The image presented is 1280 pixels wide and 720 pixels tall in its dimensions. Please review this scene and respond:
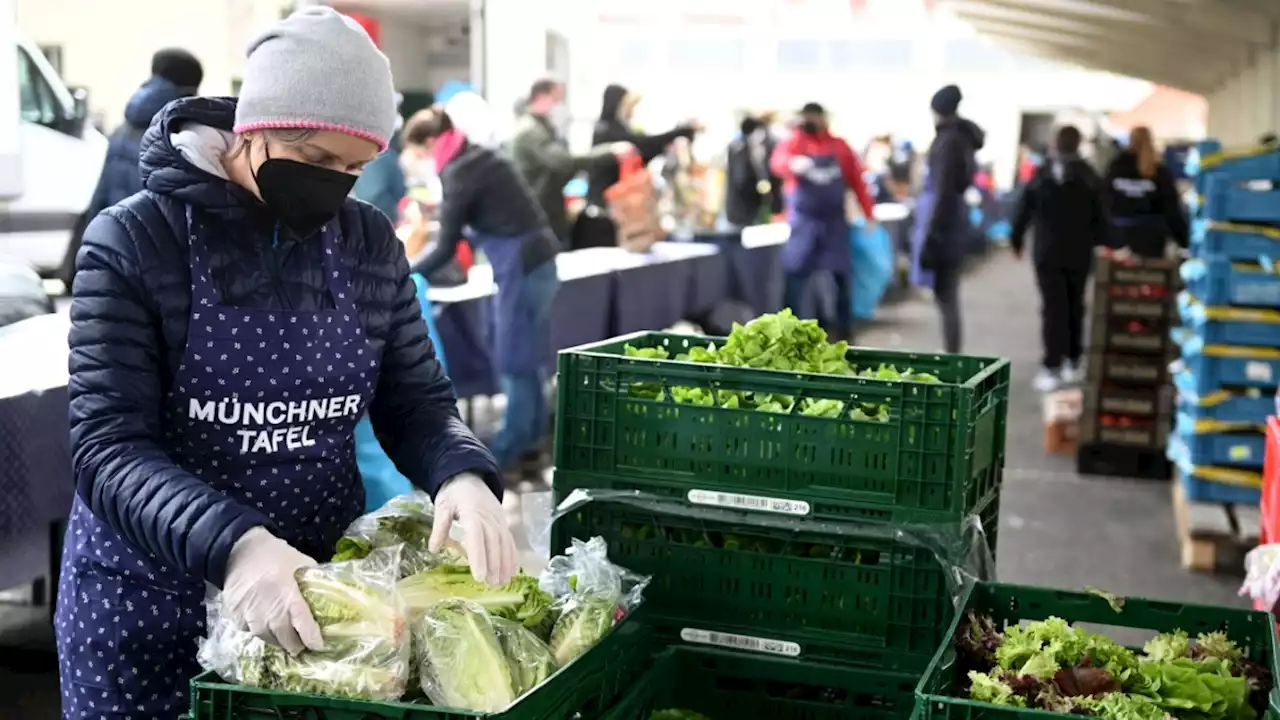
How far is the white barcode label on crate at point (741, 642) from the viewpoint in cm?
279

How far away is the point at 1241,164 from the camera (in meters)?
6.57

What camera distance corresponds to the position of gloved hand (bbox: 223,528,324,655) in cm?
199

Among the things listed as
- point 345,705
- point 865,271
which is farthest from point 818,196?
point 345,705

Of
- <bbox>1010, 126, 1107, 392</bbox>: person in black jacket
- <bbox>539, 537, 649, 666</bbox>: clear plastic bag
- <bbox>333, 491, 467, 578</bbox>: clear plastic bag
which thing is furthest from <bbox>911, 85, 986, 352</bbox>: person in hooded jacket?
<bbox>333, 491, 467, 578</bbox>: clear plastic bag

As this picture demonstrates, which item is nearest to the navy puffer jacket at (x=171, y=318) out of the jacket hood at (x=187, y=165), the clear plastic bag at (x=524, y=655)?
the jacket hood at (x=187, y=165)

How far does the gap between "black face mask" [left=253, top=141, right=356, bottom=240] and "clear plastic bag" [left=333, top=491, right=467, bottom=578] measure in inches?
20.0

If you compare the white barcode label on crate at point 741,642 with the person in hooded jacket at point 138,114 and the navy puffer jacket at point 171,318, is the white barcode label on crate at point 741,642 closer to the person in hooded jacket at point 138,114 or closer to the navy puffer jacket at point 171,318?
the navy puffer jacket at point 171,318

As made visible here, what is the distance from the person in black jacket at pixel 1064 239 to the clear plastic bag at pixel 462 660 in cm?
952

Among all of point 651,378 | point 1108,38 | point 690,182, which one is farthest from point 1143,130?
point 651,378

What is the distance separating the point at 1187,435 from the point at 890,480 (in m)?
4.62

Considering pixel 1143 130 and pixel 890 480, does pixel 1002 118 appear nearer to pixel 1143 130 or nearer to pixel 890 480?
pixel 1143 130

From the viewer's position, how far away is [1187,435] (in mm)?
6824

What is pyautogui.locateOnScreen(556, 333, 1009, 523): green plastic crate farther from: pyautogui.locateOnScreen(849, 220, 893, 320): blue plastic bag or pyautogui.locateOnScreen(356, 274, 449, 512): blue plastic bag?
pyautogui.locateOnScreen(849, 220, 893, 320): blue plastic bag

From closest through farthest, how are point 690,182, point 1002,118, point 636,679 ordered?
point 636,679
point 690,182
point 1002,118
